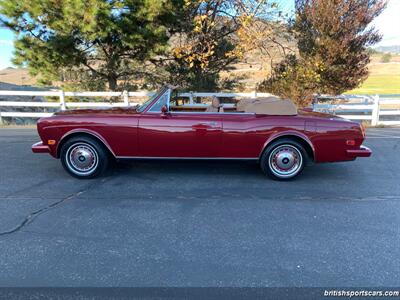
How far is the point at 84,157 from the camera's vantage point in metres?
4.90

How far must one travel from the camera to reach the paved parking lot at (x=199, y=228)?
265 centimetres

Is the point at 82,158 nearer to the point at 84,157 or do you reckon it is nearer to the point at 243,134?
the point at 84,157

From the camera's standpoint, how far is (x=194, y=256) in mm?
2904

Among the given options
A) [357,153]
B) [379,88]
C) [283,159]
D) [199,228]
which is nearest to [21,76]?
[283,159]

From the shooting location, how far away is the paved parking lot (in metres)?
2.65

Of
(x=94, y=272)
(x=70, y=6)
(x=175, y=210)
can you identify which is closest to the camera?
(x=94, y=272)

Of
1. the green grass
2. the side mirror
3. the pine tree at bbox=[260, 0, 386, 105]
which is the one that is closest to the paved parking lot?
the side mirror

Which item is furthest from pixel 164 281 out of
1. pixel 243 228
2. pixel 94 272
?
pixel 243 228

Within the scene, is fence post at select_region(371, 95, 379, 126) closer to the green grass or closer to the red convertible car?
the red convertible car

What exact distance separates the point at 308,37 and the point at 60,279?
396 inches

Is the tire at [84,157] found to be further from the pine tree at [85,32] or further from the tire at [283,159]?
the pine tree at [85,32]

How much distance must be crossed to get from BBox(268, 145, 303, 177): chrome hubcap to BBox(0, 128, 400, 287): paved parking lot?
0.19 m

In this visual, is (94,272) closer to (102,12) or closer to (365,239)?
(365,239)

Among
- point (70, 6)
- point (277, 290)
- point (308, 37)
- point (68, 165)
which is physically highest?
point (70, 6)
